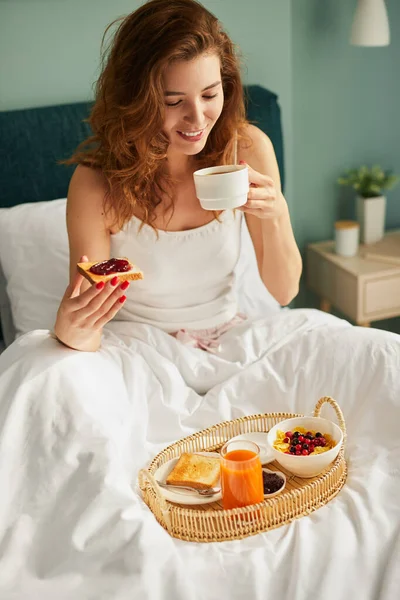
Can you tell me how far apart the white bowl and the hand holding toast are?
438 millimetres

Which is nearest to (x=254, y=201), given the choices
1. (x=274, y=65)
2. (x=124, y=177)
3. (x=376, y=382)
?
(x=124, y=177)

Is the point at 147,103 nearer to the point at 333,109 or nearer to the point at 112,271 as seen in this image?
the point at 112,271

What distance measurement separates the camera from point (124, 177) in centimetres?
188

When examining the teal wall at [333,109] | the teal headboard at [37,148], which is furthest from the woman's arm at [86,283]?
the teal wall at [333,109]

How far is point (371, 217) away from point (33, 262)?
1.39 m

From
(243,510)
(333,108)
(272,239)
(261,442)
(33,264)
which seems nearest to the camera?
(243,510)

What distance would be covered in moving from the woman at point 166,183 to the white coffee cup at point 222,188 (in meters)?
0.17

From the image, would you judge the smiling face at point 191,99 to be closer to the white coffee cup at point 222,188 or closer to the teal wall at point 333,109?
the white coffee cup at point 222,188

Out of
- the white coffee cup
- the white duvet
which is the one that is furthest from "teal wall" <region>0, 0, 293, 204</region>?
the white coffee cup

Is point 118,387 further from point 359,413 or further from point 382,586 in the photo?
point 382,586

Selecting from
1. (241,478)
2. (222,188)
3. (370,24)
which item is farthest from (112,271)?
(370,24)

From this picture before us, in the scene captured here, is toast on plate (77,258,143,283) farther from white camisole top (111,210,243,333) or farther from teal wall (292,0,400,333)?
teal wall (292,0,400,333)

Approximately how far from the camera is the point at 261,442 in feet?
5.30

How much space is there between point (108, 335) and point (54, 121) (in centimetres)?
89
